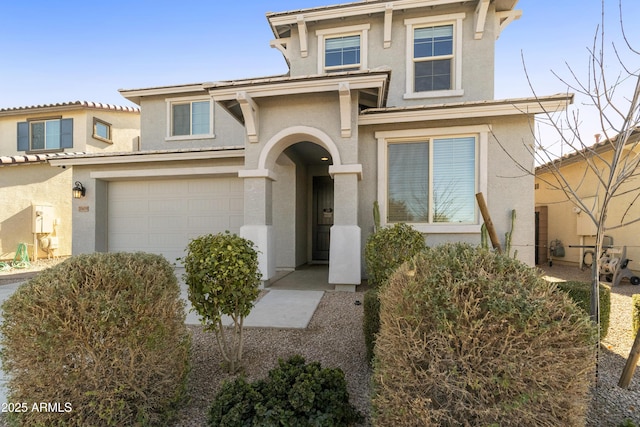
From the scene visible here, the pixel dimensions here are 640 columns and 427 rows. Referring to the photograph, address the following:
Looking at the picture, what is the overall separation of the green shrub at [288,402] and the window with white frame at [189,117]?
30.5 feet

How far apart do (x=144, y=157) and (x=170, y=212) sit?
A: 5.69ft

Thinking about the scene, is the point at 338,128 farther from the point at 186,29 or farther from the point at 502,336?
the point at 186,29

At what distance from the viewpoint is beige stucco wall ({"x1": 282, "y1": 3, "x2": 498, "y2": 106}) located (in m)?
7.40

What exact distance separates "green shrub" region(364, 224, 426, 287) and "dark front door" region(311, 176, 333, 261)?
5.43m

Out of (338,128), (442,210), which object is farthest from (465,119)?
(338,128)

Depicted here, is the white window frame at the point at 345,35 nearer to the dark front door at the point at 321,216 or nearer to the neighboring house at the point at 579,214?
the dark front door at the point at 321,216

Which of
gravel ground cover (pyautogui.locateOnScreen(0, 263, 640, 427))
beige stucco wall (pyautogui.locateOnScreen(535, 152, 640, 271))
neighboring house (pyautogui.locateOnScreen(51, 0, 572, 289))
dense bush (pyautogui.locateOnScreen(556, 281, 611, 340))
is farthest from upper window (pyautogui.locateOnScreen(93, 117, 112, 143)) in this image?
beige stucco wall (pyautogui.locateOnScreen(535, 152, 640, 271))

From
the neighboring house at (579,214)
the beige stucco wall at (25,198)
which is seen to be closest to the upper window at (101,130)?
the beige stucco wall at (25,198)

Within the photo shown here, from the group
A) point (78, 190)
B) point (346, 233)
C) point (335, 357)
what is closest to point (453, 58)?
point (346, 233)

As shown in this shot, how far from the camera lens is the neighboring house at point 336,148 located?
5887 mm

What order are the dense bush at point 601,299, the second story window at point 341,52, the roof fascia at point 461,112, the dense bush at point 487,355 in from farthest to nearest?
the second story window at point 341,52
the roof fascia at point 461,112
the dense bush at point 601,299
the dense bush at point 487,355

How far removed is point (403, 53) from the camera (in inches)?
303

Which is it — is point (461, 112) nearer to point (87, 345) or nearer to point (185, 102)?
point (87, 345)

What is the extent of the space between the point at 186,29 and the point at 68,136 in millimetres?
9050
